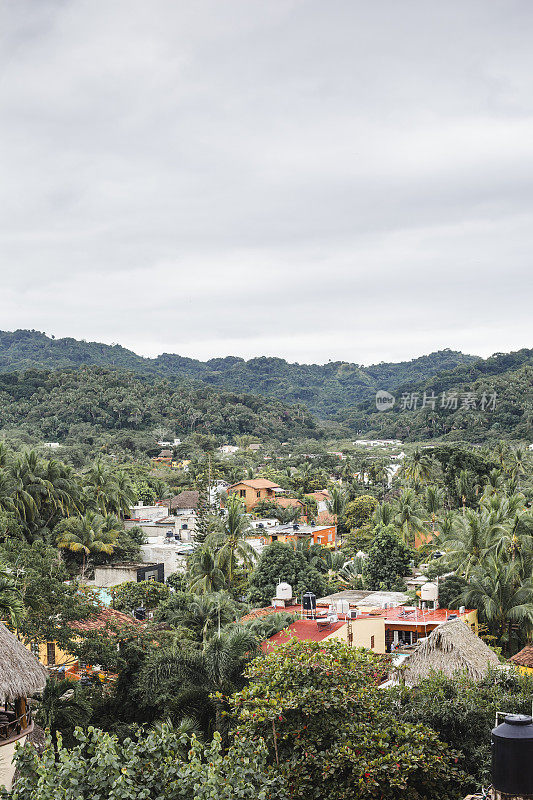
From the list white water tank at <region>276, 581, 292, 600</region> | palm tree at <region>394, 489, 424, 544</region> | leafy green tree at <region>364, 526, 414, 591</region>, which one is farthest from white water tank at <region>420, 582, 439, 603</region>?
palm tree at <region>394, 489, 424, 544</region>

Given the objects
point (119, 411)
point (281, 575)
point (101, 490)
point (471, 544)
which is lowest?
point (281, 575)

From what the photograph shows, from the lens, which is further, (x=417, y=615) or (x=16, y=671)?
(x=417, y=615)

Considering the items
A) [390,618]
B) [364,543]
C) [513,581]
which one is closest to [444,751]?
[390,618]

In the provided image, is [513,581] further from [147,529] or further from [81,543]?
[147,529]

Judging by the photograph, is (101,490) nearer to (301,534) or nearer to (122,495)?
(122,495)

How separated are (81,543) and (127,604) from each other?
13097 millimetres

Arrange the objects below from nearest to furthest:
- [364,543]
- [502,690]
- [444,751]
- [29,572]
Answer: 1. [444,751]
2. [502,690]
3. [29,572]
4. [364,543]

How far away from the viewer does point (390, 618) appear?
70.1 feet

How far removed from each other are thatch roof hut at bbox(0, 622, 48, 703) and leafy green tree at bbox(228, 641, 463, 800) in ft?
10.1

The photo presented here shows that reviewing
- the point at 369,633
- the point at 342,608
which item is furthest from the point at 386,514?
the point at 369,633

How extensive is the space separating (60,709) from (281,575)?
16.4 meters

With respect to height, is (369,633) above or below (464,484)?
below

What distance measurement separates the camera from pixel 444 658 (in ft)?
51.6

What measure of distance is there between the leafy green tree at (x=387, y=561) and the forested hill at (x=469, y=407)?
50967 millimetres
